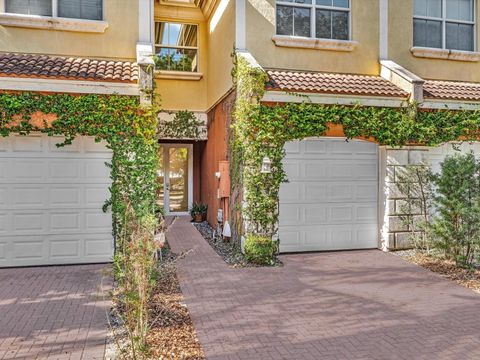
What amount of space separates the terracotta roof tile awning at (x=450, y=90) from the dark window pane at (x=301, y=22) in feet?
11.2

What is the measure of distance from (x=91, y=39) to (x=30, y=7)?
1574 mm

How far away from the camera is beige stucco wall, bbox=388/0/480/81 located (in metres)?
11.1

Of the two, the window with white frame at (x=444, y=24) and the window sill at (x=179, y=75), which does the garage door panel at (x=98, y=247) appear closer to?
the window sill at (x=179, y=75)

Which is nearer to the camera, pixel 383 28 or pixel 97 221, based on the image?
pixel 97 221

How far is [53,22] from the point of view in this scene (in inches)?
377

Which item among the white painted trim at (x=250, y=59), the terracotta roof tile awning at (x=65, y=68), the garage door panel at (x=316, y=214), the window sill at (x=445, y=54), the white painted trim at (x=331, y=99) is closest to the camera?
the terracotta roof tile awning at (x=65, y=68)

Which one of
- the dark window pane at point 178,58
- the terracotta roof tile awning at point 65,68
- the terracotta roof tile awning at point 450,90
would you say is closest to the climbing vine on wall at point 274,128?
the terracotta roof tile awning at point 450,90

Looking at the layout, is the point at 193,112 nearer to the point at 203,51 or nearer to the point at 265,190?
the point at 203,51

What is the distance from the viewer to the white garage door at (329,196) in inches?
393

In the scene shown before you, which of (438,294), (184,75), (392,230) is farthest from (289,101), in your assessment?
(184,75)

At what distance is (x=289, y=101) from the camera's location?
9430 millimetres

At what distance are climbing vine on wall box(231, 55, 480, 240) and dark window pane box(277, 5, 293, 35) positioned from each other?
1.66 meters

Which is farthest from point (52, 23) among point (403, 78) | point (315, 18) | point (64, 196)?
point (403, 78)

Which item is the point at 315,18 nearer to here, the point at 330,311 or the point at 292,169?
A: the point at 292,169
